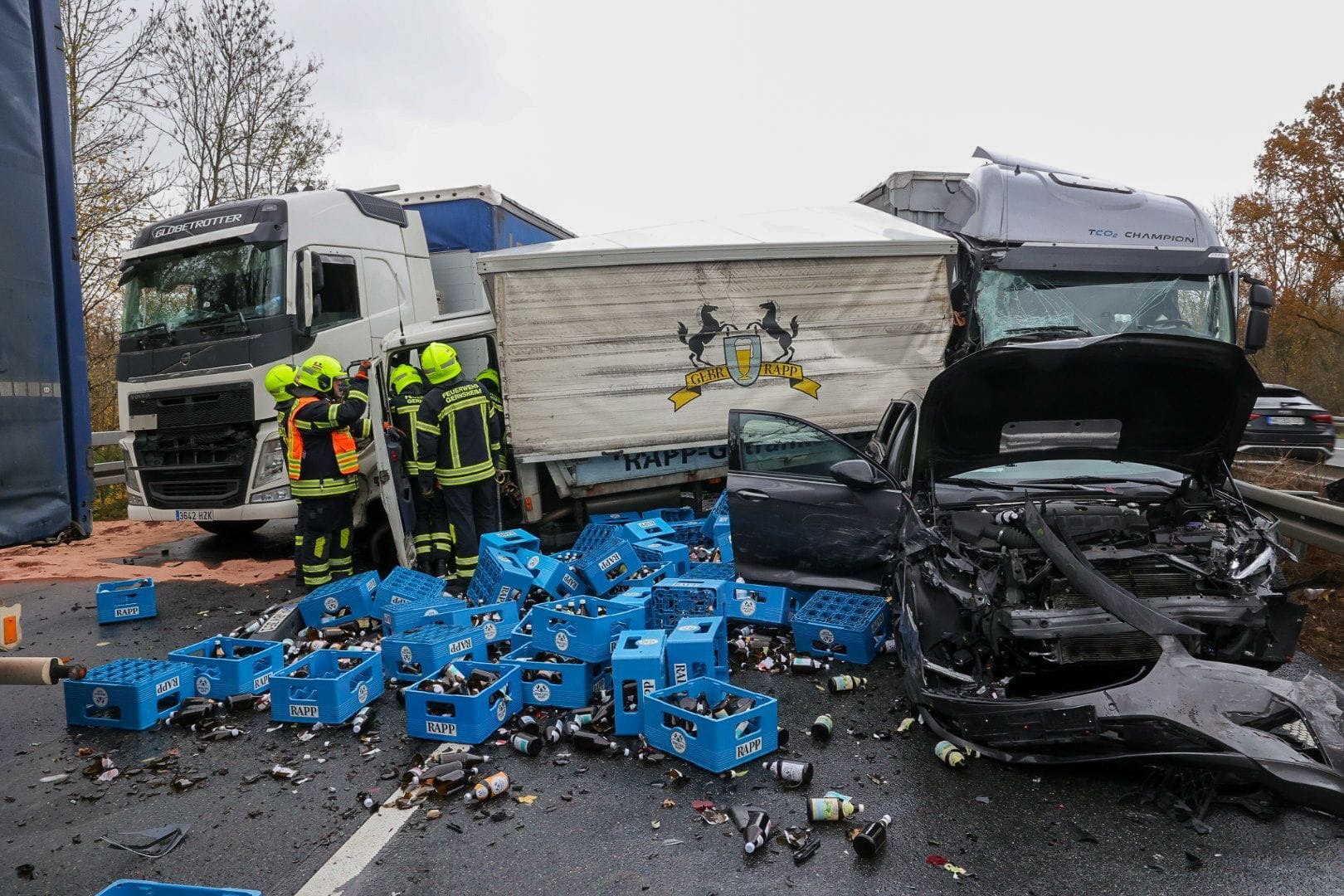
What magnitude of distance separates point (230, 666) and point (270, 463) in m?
3.45

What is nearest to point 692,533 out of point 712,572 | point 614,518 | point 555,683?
point 614,518

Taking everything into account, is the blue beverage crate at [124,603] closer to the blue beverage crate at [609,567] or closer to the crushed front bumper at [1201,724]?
the blue beverage crate at [609,567]

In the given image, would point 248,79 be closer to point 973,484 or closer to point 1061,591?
point 973,484

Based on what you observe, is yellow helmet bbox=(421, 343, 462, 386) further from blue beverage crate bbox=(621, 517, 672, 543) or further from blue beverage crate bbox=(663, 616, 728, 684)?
blue beverage crate bbox=(663, 616, 728, 684)

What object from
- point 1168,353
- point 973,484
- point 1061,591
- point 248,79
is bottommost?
point 1061,591

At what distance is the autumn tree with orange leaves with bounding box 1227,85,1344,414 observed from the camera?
21.7 m

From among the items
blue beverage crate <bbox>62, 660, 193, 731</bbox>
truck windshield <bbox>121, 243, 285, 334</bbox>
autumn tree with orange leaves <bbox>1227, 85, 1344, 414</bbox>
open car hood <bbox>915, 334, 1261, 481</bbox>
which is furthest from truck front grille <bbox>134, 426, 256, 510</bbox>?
autumn tree with orange leaves <bbox>1227, 85, 1344, 414</bbox>

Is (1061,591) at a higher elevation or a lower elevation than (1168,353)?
lower

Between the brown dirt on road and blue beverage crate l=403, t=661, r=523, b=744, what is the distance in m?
4.57

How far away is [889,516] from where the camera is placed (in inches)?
192

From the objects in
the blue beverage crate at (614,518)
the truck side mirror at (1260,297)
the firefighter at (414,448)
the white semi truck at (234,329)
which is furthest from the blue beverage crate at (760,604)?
the truck side mirror at (1260,297)

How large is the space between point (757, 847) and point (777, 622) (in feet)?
7.60

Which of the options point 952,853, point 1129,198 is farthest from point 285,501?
point 1129,198

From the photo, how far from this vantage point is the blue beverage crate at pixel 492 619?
16.2 feet
